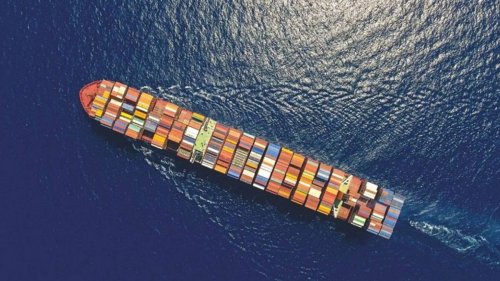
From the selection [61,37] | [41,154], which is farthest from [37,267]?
[61,37]

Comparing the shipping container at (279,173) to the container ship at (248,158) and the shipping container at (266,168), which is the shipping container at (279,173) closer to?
the container ship at (248,158)

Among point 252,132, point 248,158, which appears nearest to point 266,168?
point 248,158

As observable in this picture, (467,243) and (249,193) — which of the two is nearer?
(467,243)

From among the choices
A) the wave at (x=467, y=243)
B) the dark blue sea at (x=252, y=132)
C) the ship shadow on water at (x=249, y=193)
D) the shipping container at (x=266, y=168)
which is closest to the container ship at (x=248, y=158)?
the shipping container at (x=266, y=168)

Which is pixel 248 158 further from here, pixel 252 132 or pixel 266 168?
pixel 252 132

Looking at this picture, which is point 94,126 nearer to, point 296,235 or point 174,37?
point 174,37

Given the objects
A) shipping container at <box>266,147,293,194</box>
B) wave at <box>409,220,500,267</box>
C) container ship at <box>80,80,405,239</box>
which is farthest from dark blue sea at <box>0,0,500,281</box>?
shipping container at <box>266,147,293,194</box>
